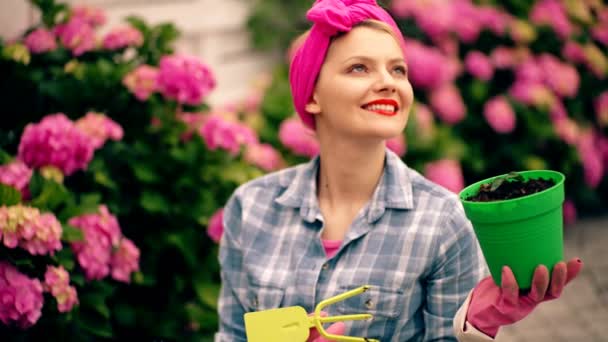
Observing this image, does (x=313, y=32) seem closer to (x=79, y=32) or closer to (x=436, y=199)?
(x=436, y=199)

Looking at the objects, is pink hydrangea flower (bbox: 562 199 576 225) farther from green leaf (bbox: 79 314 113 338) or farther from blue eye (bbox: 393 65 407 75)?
green leaf (bbox: 79 314 113 338)

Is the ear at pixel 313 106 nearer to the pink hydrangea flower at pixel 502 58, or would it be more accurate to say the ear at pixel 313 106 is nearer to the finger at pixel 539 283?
the finger at pixel 539 283

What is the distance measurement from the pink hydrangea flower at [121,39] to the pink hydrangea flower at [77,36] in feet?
0.21

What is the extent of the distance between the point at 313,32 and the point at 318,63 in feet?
0.28

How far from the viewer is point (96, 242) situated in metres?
2.50

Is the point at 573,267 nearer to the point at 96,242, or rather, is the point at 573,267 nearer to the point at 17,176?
the point at 96,242

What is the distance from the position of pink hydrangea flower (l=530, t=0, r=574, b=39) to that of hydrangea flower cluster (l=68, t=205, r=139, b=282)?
330 cm

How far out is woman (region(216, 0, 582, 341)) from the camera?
196 cm

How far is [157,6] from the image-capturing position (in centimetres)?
432

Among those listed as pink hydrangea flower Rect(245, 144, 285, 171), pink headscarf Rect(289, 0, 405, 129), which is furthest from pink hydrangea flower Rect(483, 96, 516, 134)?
pink headscarf Rect(289, 0, 405, 129)

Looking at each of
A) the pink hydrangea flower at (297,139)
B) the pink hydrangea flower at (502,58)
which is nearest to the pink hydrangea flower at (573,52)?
the pink hydrangea flower at (502,58)

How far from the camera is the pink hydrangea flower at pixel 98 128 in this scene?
2.75 metres

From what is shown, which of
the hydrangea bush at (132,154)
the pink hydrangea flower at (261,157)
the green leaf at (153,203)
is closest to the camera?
the hydrangea bush at (132,154)

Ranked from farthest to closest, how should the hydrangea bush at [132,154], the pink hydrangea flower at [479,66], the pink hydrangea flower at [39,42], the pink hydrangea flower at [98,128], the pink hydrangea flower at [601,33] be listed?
1. the pink hydrangea flower at [601,33]
2. the pink hydrangea flower at [479,66]
3. the pink hydrangea flower at [39,42]
4. the pink hydrangea flower at [98,128]
5. the hydrangea bush at [132,154]
